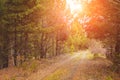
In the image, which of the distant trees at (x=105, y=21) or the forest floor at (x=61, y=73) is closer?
the forest floor at (x=61, y=73)

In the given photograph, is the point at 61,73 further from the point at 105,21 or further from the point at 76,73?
the point at 105,21

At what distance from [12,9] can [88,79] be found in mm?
12191

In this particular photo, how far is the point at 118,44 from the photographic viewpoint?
2709 centimetres

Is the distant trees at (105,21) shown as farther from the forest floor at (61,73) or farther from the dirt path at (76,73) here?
the forest floor at (61,73)

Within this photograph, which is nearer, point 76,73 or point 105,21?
point 76,73

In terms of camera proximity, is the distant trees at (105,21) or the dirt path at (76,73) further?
the distant trees at (105,21)

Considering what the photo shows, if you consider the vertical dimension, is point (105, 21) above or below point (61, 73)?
above

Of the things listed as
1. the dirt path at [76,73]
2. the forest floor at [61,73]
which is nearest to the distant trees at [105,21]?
the dirt path at [76,73]

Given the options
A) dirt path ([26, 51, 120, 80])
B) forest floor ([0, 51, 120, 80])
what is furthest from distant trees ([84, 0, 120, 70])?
forest floor ([0, 51, 120, 80])

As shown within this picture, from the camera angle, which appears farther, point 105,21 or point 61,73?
point 105,21

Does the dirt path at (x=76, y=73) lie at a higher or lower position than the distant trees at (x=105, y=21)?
lower

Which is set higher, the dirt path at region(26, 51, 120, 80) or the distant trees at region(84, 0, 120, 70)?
the distant trees at region(84, 0, 120, 70)

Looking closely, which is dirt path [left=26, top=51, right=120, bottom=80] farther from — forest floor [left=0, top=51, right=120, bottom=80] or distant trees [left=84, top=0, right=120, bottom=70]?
distant trees [left=84, top=0, right=120, bottom=70]

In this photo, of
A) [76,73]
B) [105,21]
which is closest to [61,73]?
[76,73]
